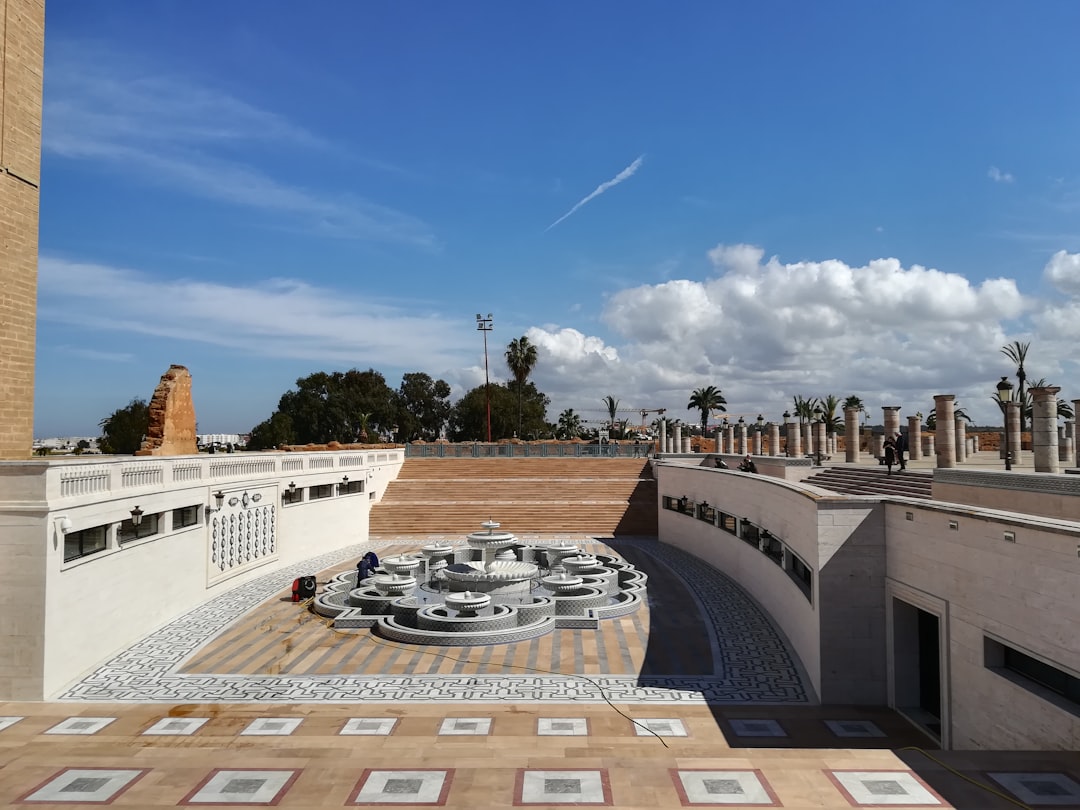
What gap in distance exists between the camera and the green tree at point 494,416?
78.0 metres

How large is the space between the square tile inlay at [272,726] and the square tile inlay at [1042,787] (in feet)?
31.3

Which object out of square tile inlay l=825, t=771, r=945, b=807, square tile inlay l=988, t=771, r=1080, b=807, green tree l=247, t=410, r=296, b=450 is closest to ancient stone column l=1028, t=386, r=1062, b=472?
square tile inlay l=988, t=771, r=1080, b=807

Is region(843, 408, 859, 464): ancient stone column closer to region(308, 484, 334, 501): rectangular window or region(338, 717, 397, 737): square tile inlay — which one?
region(308, 484, 334, 501): rectangular window

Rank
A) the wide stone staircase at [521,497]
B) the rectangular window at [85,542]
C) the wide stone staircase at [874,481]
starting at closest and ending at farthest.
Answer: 1. the rectangular window at [85,542]
2. the wide stone staircase at [874,481]
3. the wide stone staircase at [521,497]

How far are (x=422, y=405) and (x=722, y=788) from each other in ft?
265

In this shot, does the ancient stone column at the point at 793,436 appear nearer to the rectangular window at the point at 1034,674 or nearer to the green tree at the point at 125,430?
the rectangular window at the point at 1034,674

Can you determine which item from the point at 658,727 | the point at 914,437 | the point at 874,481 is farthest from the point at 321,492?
the point at 914,437

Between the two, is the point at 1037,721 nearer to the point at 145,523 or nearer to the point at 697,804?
the point at 697,804

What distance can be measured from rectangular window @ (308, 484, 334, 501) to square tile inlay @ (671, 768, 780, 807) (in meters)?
21.4

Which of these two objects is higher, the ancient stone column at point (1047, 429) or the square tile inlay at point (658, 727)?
the ancient stone column at point (1047, 429)

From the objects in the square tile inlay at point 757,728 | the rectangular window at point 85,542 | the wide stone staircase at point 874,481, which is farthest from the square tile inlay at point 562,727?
the wide stone staircase at point 874,481

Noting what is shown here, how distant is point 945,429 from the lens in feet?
67.9

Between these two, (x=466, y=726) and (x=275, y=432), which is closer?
(x=466, y=726)

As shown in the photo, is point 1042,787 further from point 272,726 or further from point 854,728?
point 272,726
